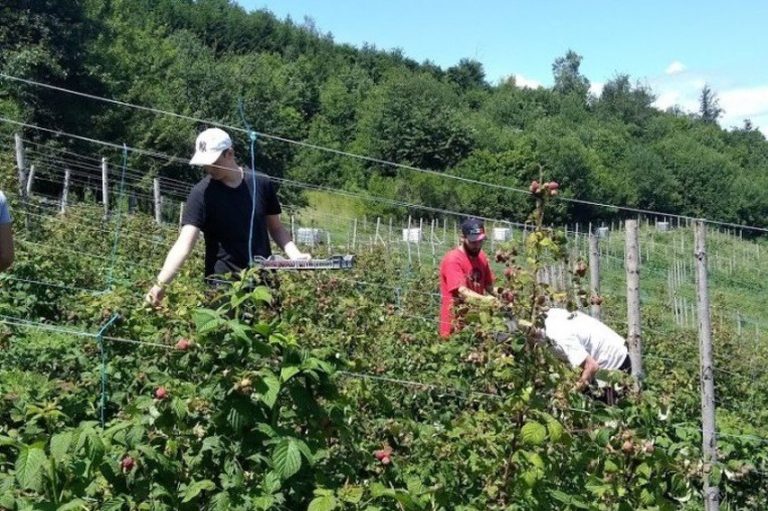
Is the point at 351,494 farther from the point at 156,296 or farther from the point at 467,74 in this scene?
the point at 467,74

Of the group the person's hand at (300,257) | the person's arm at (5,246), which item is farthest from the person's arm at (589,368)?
the person's arm at (5,246)

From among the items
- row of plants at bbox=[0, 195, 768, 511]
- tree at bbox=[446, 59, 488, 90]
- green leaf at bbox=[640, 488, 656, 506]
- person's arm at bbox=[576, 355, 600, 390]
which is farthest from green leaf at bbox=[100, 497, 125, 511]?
tree at bbox=[446, 59, 488, 90]

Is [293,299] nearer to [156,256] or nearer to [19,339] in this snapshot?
[19,339]

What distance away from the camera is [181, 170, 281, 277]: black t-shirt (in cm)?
395

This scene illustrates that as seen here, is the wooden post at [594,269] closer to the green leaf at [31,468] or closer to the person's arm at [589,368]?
the person's arm at [589,368]

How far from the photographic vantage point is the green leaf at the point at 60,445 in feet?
7.61

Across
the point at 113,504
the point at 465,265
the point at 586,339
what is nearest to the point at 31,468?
the point at 113,504

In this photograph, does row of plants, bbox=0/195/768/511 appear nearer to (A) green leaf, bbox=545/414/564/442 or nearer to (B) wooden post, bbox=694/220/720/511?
(A) green leaf, bbox=545/414/564/442

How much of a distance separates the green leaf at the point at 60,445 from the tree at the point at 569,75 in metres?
97.2

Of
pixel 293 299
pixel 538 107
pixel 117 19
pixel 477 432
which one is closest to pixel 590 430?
pixel 477 432

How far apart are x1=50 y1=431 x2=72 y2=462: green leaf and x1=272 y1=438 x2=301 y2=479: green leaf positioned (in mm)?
498

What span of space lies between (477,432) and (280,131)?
4187 cm

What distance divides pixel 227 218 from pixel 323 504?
187 cm

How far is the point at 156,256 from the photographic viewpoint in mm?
9836
